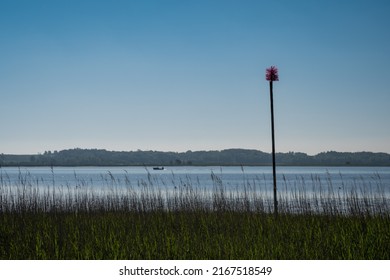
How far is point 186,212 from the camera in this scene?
9281mm

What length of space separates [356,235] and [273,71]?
2722mm

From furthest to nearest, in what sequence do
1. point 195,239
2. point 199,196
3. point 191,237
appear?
point 199,196 < point 191,237 < point 195,239

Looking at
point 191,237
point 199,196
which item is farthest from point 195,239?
point 199,196

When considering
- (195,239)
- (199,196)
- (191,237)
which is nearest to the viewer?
A: (195,239)

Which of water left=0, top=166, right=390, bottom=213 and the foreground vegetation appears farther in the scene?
water left=0, top=166, right=390, bottom=213

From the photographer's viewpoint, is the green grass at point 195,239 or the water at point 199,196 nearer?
the green grass at point 195,239

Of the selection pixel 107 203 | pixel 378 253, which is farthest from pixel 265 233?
pixel 107 203

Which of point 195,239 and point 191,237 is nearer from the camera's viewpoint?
point 195,239

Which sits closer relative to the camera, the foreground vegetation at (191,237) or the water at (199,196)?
the foreground vegetation at (191,237)

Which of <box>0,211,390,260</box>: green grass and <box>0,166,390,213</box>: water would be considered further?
<box>0,166,390,213</box>: water

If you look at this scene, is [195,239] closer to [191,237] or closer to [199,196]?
[191,237]

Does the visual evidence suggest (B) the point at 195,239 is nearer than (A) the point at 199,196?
Yes

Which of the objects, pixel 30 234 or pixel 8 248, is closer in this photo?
pixel 8 248
